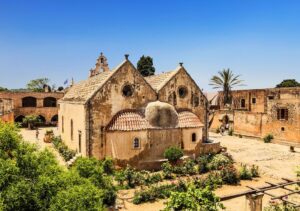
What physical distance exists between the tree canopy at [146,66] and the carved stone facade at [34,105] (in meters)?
18.3

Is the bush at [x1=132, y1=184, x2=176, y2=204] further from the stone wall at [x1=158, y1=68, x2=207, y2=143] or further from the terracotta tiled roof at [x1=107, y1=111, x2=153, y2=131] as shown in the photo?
the stone wall at [x1=158, y1=68, x2=207, y2=143]

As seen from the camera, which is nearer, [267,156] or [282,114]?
[267,156]

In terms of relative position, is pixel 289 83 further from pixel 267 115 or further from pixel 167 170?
pixel 167 170

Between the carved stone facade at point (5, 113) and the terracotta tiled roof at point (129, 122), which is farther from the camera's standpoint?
the carved stone facade at point (5, 113)

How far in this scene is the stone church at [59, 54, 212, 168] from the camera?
789 inches

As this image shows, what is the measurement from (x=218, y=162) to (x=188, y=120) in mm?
4172

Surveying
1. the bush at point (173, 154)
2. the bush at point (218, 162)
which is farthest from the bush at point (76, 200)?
the bush at point (218, 162)

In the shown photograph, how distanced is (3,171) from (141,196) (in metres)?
9.54

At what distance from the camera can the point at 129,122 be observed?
20516 millimetres

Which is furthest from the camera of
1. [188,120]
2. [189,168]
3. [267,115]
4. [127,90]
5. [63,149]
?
[267,115]

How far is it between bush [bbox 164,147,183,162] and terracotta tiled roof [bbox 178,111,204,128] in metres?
2.15

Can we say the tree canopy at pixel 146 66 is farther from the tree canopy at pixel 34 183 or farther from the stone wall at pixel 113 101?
the tree canopy at pixel 34 183

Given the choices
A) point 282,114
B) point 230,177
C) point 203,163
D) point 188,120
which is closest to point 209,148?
point 188,120

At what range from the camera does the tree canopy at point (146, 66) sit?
196ft
